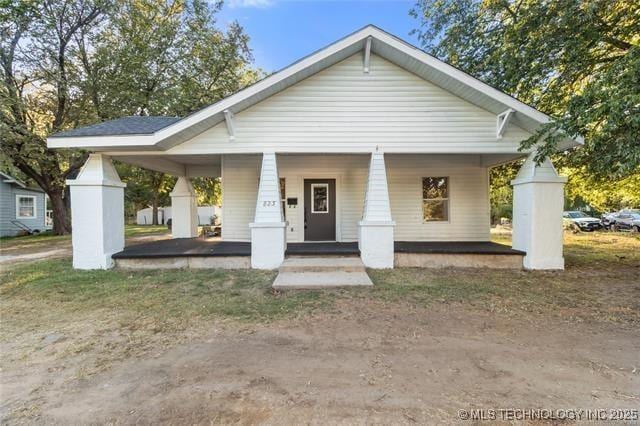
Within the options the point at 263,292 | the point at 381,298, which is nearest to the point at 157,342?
the point at 263,292

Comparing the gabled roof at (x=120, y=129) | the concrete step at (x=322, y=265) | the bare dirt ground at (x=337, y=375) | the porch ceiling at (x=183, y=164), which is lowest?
the bare dirt ground at (x=337, y=375)

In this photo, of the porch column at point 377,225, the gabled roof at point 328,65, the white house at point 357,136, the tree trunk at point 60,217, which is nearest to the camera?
the gabled roof at point 328,65

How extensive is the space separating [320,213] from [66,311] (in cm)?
634

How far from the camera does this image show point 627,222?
18.8 meters

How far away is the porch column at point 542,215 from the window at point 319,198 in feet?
16.8

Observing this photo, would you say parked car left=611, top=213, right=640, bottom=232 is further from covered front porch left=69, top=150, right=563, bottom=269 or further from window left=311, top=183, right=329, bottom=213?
window left=311, top=183, right=329, bottom=213

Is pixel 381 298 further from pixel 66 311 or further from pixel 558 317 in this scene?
pixel 66 311

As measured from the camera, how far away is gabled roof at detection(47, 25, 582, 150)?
638 cm

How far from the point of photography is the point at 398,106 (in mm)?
7020

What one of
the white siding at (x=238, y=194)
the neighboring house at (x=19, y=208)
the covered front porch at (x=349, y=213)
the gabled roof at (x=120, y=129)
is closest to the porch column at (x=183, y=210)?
the covered front porch at (x=349, y=213)

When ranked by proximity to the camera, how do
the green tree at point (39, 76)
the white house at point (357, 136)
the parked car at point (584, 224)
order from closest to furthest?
the white house at point (357, 136) < the green tree at point (39, 76) < the parked car at point (584, 224)

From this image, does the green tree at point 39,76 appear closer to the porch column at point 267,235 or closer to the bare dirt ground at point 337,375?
the porch column at point 267,235

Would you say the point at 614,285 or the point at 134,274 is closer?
the point at 614,285

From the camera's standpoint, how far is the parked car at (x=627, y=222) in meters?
A: 18.1
